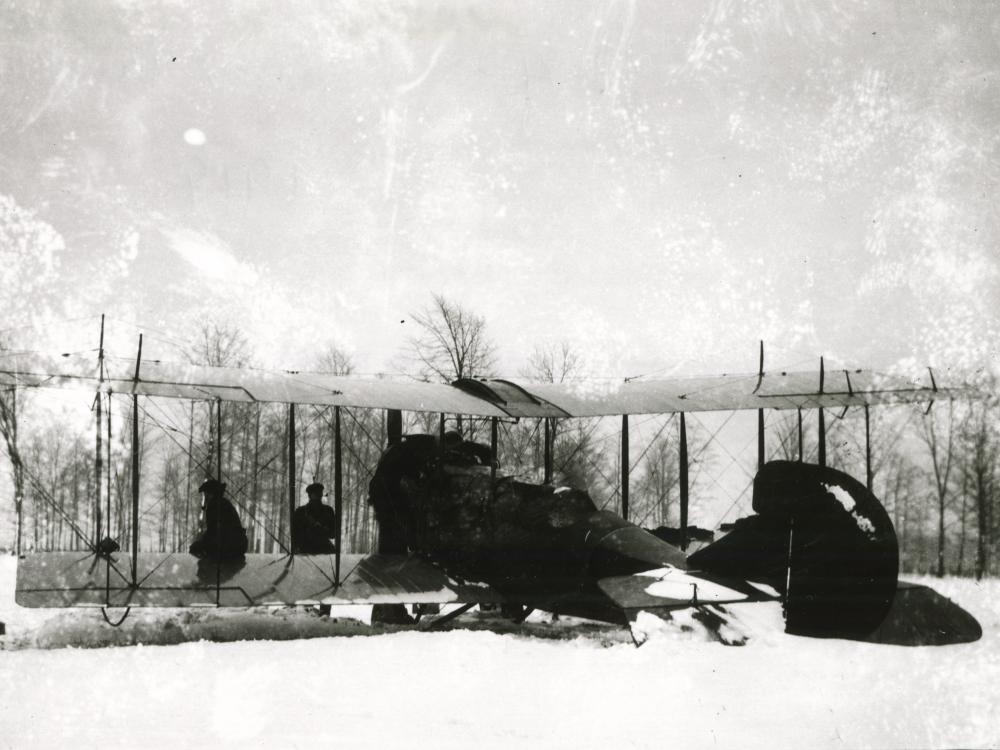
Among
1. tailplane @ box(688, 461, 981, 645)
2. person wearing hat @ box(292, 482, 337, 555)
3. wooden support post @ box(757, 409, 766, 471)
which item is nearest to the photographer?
tailplane @ box(688, 461, 981, 645)

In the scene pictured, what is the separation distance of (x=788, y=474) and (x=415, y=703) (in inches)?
135

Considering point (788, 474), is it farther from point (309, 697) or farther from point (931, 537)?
point (931, 537)

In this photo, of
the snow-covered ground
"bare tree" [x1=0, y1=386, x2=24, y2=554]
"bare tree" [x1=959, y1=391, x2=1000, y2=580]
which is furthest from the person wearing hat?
"bare tree" [x1=959, y1=391, x2=1000, y2=580]

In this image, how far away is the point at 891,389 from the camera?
36.2 feet

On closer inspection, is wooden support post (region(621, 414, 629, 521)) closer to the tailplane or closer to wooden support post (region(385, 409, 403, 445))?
wooden support post (region(385, 409, 403, 445))

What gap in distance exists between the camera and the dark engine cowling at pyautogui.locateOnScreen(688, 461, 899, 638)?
20.9 feet

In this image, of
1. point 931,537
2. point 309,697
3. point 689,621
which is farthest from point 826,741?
point 931,537

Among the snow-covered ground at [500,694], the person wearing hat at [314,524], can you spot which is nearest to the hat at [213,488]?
the snow-covered ground at [500,694]

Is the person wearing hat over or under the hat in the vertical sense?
under

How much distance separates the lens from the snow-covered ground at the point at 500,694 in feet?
14.5

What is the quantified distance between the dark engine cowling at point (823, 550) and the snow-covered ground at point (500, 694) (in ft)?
0.79

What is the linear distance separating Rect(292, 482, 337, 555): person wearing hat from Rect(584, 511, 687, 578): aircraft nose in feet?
13.2

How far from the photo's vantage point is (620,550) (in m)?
8.08

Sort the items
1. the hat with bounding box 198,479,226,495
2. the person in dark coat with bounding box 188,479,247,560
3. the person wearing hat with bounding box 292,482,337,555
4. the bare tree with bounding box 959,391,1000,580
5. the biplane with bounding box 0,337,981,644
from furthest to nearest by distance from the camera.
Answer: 1. the bare tree with bounding box 959,391,1000,580
2. the person wearing hat with bounding box 292,482,337,555
3. the person in dark coat with bounding box 188,479,247,560
4. the hat with bounding box 198,479,226,495
5. the biplane with bounding box 0,337,981,644
